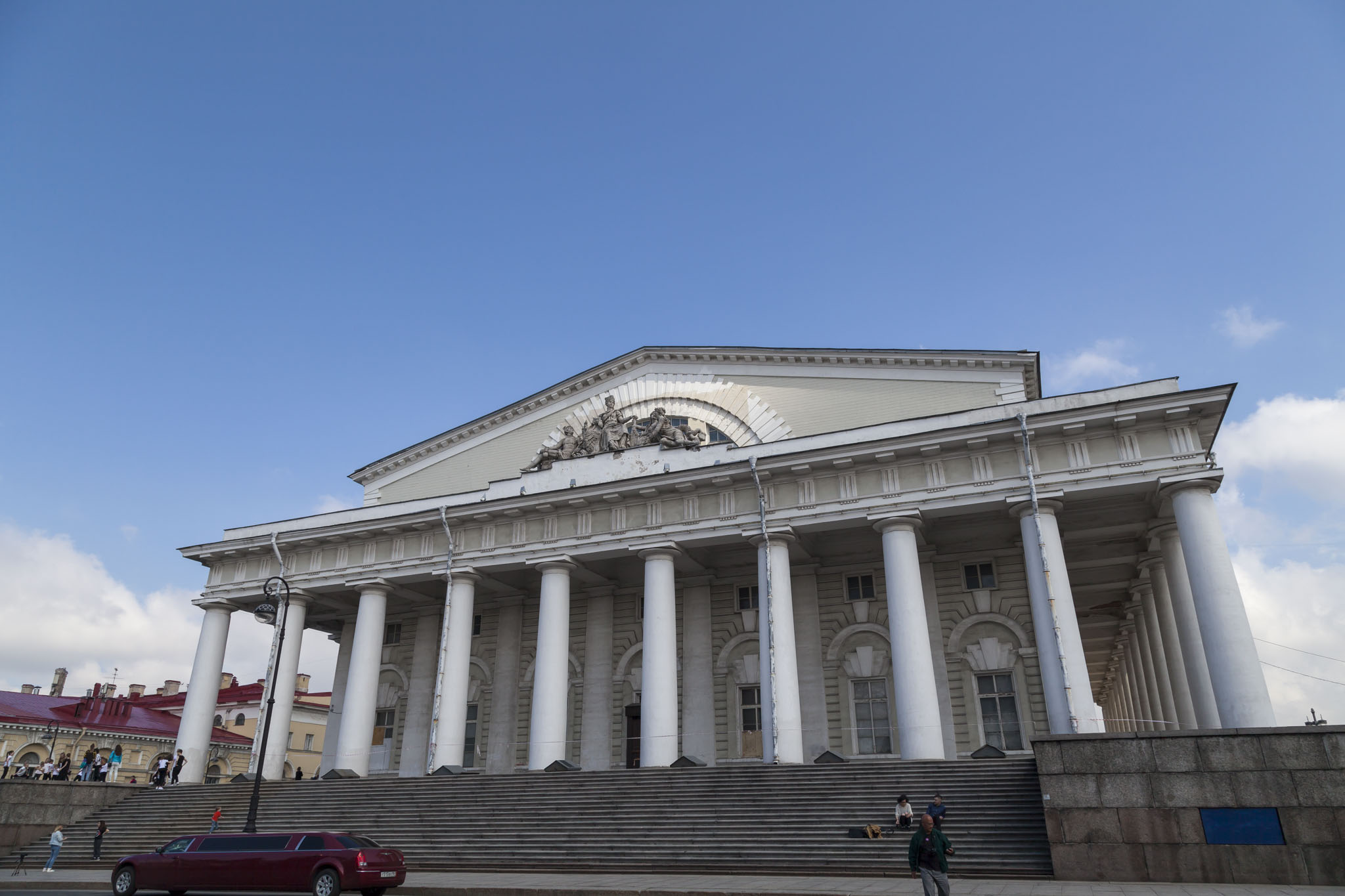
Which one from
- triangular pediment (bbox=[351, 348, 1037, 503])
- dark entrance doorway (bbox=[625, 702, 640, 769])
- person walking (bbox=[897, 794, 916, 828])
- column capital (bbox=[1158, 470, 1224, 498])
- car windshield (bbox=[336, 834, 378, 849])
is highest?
triangular pediment (bbox=[351, 348, 1037, 503])

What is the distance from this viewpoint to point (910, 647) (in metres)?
21.9

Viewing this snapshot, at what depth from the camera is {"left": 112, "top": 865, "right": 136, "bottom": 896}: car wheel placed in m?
15.9

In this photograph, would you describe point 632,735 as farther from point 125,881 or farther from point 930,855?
point 930,855

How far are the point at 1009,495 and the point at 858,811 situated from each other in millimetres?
9265

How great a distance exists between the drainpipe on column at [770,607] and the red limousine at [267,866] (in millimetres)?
9967

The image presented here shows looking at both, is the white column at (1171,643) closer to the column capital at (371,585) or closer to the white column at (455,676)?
the white column at (455,676)

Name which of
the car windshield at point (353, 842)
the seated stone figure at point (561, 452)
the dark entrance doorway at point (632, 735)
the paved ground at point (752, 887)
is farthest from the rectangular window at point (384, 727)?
the car windshield at point (353, 842)

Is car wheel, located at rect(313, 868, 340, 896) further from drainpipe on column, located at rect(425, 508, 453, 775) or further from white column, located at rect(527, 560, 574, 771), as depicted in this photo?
drainpipe on column, located at rect(425, 508, 453, 775)

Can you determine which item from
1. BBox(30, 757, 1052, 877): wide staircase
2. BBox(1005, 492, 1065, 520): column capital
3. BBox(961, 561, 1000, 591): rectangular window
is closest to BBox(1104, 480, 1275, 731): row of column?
BBox(1005, 492, 1065, 520): column capital

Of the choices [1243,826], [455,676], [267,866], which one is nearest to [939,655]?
[1243,826]

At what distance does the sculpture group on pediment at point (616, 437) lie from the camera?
1095 inches

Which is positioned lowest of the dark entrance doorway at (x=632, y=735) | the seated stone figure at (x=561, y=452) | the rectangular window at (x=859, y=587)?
the dark entrance doorway at (x=632, y=735)

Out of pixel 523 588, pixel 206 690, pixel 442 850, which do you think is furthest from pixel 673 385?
pixel 206 690

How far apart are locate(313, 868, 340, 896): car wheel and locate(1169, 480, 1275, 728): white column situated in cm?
1741
